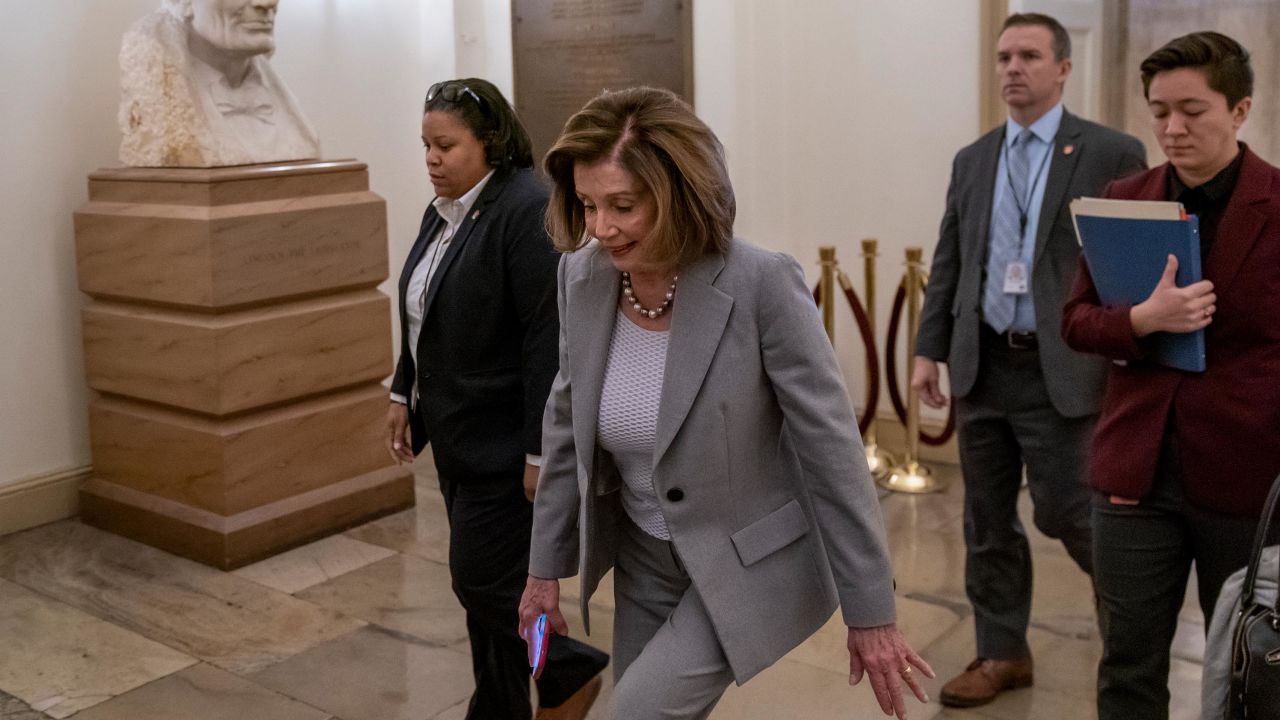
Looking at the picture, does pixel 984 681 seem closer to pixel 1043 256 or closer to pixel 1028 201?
Answer: pixel 1043 256

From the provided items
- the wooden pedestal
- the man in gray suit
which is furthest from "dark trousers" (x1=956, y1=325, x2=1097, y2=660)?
the wooden pedestal

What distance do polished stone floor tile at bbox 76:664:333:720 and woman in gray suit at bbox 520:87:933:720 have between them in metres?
2.11

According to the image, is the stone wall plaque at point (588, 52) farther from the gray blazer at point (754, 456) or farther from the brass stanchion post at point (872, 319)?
the gray blazer at point (754, 456)

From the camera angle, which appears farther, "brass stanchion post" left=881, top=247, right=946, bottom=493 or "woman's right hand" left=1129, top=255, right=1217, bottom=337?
"brass stanchion post" left=881, top=247, right=946, bottom=493

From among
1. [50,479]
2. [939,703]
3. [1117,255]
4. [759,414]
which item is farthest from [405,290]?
[50,479]

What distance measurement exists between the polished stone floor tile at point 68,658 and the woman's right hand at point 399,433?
1411 mm

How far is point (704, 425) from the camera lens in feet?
8.05

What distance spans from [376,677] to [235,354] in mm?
1692

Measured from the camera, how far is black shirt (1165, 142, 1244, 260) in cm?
301

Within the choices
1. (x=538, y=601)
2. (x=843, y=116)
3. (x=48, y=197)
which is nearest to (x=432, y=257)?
(x=538, y=601)

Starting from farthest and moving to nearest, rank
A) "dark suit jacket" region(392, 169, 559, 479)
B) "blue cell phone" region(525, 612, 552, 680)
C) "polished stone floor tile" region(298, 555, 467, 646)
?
"polished stone floor tile" region(298, 555, 467, 646), "dark suit jacket" region(392, 169, 559, 479), "blue cell phone" region(525, 612, 552, 680)

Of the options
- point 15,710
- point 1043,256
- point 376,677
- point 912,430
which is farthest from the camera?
point 912,430

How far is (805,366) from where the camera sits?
244cm

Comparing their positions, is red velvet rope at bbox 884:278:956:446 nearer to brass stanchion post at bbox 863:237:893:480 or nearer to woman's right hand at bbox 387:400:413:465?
brass stanchion post at bbox 863:237:893:480
